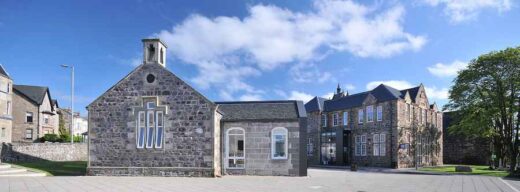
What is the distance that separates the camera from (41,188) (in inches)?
648

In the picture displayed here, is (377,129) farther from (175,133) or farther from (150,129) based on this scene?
(150,129)

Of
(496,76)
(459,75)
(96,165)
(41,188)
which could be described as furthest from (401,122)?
(41,188)

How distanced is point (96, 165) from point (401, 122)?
29.3 meters

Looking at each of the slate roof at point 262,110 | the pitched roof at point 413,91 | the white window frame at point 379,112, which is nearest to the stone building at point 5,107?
the slate roof at point 262,110

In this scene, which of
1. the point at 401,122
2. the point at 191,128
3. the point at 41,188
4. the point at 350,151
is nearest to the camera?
the point at 41,188

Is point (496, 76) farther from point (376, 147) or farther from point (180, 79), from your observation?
point (180, 79)

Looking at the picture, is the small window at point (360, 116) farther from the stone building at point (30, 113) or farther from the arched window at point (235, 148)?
the stone building at point (30, 113)

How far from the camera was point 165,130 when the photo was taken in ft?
80.1

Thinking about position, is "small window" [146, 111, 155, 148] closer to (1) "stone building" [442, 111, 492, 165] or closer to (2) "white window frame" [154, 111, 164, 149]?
(2) "white window frame" [154, 111, 164, 149]

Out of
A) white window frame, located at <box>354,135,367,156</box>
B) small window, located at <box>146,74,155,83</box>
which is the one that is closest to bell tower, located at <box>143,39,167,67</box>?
small window, located at <box>146,74,155,83</box>

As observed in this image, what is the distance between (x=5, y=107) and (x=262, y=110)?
27.3m

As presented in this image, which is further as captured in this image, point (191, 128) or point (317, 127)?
point (317, 127)

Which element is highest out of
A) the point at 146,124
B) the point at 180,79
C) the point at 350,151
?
the point at 180,79

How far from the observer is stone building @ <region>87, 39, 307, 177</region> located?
24.0 meters
